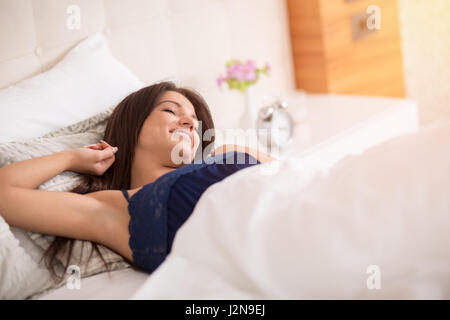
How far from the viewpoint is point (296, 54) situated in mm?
Answer: 2760

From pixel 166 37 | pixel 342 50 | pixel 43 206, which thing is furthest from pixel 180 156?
pixel 342 50

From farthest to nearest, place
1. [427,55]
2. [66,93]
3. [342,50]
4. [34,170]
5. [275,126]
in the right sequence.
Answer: [427,55] → [342,50] → [275,126] → [66,93] → [34,170]

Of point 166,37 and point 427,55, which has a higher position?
point 166,37

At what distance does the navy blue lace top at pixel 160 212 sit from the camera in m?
1.14

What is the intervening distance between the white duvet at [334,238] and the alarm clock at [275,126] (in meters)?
1.03

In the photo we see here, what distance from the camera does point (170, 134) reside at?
142 centimetres

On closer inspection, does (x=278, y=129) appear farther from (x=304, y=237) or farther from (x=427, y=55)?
(x=427, y=55)

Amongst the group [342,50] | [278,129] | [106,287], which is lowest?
[106,287]

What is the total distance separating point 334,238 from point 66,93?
1038 mm

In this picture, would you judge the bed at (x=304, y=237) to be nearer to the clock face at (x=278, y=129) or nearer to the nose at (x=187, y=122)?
the nose at (x=187, y=122)

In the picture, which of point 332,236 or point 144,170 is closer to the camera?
point 332,236
